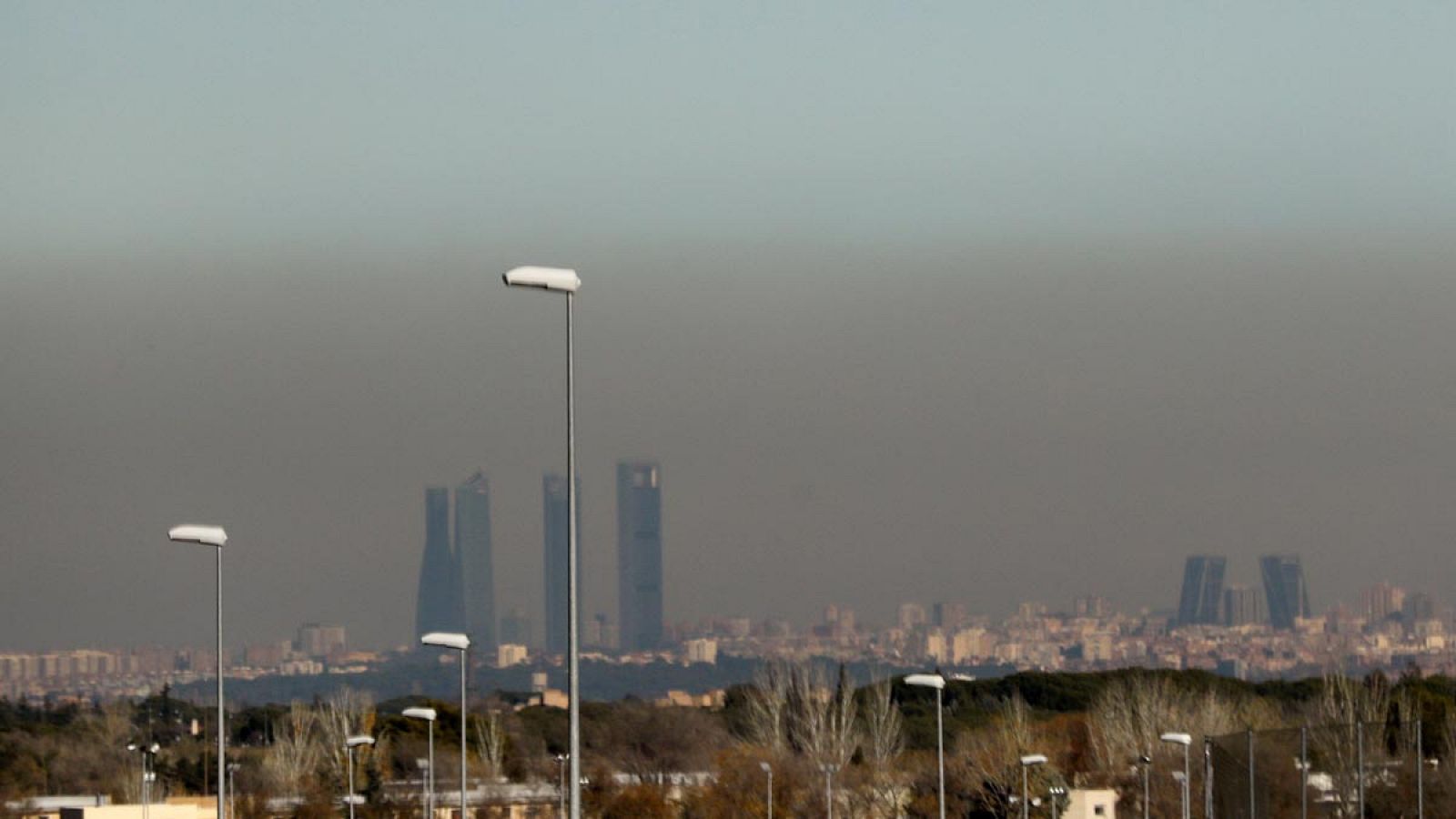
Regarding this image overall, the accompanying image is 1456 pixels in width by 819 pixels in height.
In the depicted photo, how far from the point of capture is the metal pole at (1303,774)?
101ft

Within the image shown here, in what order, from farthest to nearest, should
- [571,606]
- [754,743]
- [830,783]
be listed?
[754,743], [830,783], [571,606]

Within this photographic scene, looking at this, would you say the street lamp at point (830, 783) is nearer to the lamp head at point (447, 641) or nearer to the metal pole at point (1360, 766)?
the lamp head at point (447, 641)

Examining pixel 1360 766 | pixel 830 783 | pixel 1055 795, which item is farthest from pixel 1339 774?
pixel 830 783

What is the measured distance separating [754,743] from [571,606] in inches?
3596

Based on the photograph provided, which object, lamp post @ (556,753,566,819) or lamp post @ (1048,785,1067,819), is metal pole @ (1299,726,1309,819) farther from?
lamp post @ (556,753,566,819)

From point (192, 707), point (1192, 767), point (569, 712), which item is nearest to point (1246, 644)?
point (192, 707)

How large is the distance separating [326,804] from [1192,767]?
32.5 meters

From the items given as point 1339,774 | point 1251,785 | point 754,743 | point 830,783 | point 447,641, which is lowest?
point 830,783

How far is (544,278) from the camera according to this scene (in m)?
23.2

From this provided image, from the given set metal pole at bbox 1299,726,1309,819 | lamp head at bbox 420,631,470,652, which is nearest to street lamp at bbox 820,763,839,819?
lamp head at bbox 420,631,470,652

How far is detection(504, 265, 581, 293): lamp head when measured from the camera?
2309 cm

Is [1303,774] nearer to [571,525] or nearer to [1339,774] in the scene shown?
[1339,774]

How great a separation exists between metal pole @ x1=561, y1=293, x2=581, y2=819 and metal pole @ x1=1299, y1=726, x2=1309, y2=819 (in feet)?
40.1

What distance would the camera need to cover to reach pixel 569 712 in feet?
73.7
